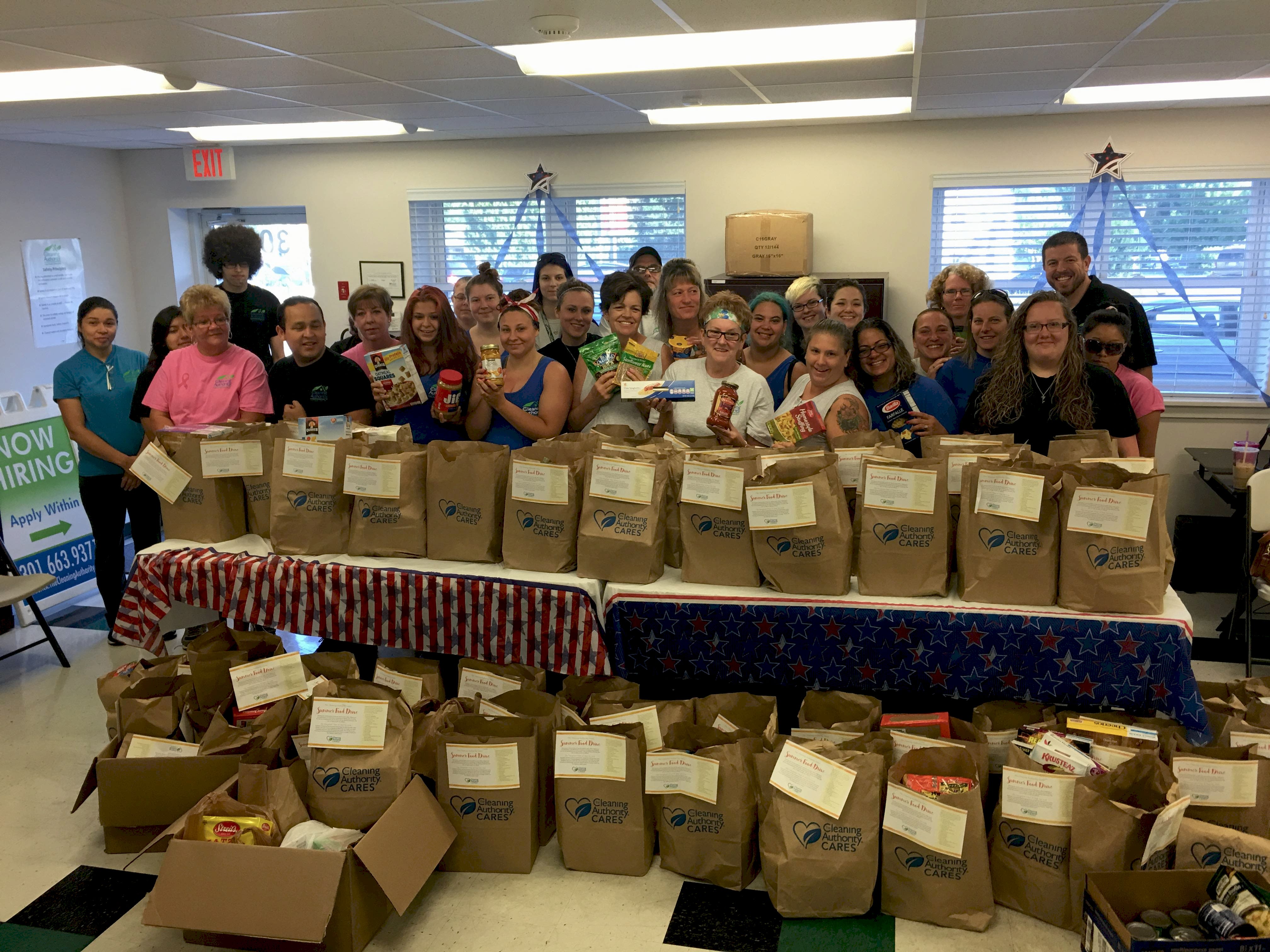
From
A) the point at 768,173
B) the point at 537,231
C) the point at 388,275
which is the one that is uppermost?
the point at 768,173

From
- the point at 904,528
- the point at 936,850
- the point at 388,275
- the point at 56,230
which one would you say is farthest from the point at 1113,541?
the point at 56,230

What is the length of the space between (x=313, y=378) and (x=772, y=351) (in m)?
1.88

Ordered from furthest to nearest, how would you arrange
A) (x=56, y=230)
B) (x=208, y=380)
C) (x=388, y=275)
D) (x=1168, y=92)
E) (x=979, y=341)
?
(x=388, y=275) → (x=56, y=230) → (x=1168, y=92) → (x=979, y=341) → (x=208, y=380)

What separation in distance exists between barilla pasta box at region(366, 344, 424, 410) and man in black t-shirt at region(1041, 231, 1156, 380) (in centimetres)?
281

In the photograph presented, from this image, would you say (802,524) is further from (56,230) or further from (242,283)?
(56,230)

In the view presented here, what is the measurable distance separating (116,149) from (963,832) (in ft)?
27.1

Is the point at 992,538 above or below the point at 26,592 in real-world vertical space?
above

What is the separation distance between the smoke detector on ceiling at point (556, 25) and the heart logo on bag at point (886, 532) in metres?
2.13

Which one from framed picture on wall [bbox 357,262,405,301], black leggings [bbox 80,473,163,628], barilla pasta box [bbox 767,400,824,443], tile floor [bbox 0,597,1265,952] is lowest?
tile floor [bbox 0,597,1265,952]

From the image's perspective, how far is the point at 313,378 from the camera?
3.68 metres

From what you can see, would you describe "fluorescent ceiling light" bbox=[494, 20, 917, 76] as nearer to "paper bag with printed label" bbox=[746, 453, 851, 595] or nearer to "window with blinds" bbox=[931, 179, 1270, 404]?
"paper bag with printed label" bbox=[746, 453, 851, 595]

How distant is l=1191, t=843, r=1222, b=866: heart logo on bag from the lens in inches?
85.8

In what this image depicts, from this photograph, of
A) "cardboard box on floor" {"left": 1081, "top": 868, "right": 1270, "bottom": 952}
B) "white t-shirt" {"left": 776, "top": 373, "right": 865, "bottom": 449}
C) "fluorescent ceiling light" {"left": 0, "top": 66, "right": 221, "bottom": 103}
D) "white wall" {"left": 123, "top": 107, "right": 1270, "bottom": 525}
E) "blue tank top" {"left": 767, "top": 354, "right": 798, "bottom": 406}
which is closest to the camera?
"cardboard box on floor" {"left": 1081, "top": 868, "right": 1270, "bottom": 952}

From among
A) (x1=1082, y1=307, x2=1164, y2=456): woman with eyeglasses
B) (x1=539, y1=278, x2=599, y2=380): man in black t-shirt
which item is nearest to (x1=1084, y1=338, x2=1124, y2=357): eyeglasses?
(x1=1082, y1=307, x2=1164, y2=456): woman with eyeglasses
